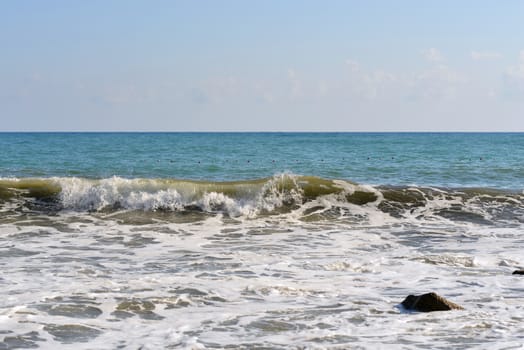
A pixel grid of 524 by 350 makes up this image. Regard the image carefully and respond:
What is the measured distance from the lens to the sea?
7.02m

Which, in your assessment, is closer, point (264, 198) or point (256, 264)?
point (256, 264)

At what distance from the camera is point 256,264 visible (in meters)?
10.8

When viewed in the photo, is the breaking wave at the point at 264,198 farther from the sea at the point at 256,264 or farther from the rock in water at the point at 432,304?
the rock in water at the point at 432,304

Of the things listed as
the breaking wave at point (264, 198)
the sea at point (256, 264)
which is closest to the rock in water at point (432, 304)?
the sea at point (256, 264)

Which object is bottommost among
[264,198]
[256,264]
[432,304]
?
[256,264]

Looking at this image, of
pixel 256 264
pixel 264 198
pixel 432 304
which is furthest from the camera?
pixel 264 198

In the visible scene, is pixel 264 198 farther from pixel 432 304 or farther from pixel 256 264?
pixel 432 304

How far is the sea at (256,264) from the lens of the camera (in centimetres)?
702

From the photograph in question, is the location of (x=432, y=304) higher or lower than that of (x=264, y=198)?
lower

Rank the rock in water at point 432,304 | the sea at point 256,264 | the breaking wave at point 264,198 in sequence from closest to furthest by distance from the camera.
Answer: the sea at point 256,264 → the rock in water at point 432,304 → the breaking wave at point 264,198

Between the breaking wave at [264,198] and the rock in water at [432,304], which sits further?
the breaking wave at [264,198]

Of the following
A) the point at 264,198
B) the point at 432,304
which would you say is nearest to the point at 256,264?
the point at 432,304

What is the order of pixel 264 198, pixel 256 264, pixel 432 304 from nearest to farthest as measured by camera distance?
1. pixel 432 304
2. pixel 256 264
3. pixel 264 198

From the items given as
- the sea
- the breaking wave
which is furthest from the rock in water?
the breaking wave
